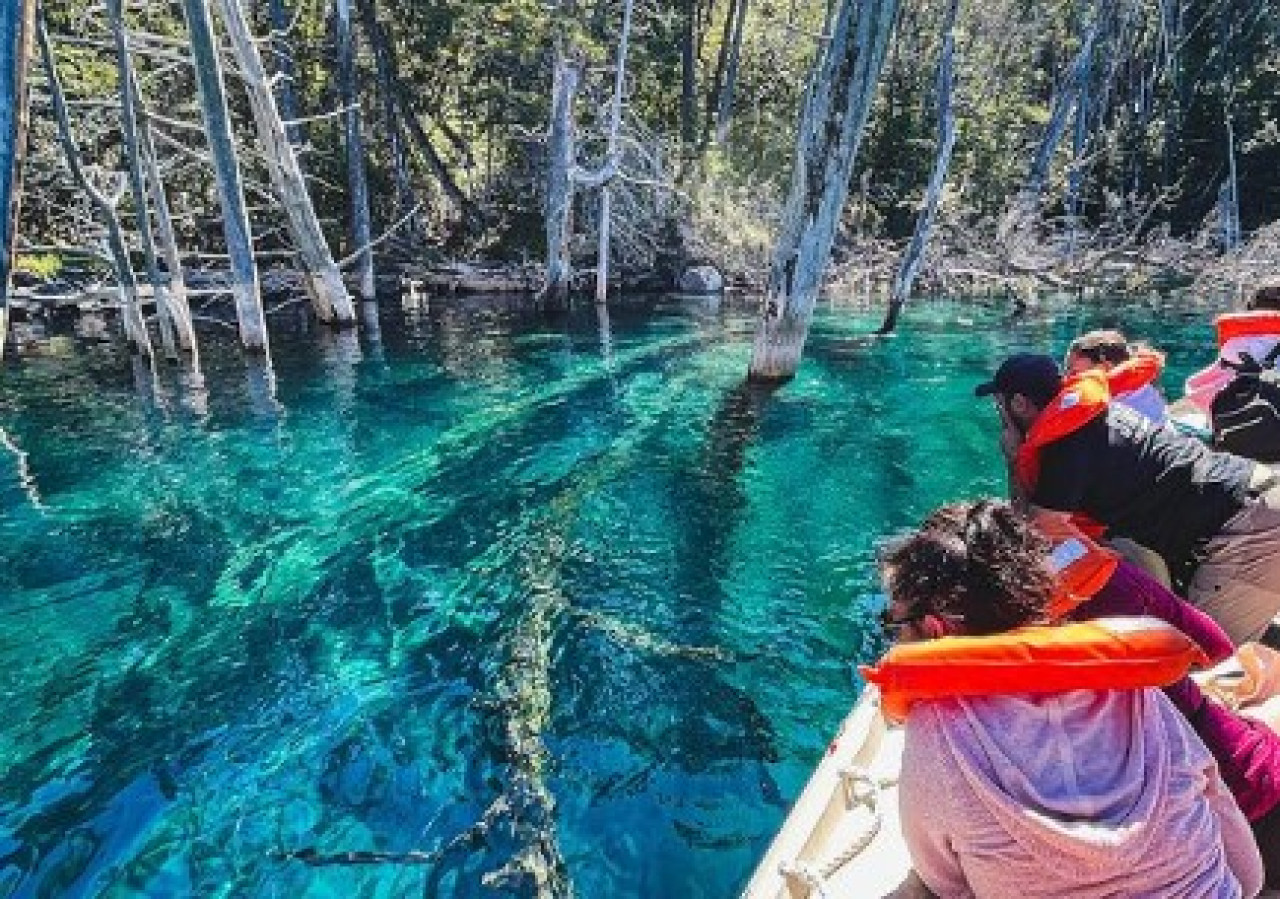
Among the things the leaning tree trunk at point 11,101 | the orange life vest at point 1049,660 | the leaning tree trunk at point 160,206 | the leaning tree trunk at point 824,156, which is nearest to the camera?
the orange life vest at point 1049,660

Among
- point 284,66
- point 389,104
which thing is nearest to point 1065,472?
point 284,66

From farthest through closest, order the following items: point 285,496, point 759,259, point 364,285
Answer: point 759,259
point 364,285
point 285,496

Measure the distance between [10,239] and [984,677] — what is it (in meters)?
2.71

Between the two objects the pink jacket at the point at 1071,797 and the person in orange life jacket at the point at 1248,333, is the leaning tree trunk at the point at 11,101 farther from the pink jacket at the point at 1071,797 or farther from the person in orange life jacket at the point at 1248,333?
the person in orange life jacket at the point at 1248,333

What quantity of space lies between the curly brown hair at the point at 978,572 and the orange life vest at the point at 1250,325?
3.22 m

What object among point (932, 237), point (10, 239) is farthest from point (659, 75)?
point (10, 239)

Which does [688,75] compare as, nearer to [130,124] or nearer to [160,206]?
[160,206]

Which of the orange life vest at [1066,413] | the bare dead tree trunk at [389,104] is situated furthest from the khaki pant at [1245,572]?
the bare dead tree trunk at [389,104]

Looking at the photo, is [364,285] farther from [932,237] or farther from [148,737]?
[148,737]

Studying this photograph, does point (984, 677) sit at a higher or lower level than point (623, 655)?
higher

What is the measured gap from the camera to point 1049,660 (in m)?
1.85

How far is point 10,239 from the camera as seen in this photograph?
243cm

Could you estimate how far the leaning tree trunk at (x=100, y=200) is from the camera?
1170 cm

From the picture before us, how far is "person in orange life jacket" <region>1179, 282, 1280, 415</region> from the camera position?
177 inches
